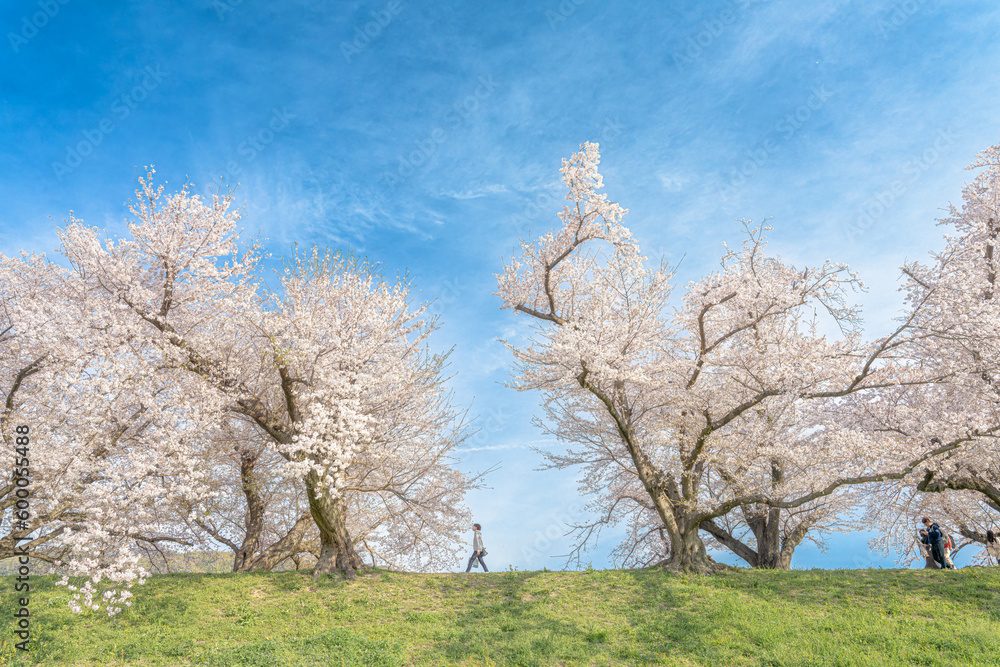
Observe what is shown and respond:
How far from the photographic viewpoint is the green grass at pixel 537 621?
10.7 metres

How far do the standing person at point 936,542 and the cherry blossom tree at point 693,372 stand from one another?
15.3ft

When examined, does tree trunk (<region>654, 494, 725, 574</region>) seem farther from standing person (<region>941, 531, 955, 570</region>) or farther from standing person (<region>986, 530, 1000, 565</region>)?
standing person (<region>986, 530, 1000, 565</region>)

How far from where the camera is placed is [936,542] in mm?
18844

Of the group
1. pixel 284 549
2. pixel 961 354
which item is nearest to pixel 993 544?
pixel 961 354

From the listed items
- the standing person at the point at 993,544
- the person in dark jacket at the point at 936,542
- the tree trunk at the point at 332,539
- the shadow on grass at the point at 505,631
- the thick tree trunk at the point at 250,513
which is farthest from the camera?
the standing person at the point at 993,544

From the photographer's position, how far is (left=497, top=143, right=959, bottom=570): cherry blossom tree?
15.0m

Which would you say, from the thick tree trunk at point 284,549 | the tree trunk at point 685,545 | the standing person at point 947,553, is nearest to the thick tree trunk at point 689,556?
the tree trunk at point 685,545

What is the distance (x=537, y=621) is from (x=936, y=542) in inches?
595

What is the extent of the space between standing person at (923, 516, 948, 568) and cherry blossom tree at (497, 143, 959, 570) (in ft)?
15.3

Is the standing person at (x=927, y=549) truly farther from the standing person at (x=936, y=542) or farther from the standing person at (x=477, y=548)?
the standing person at (x=477, y=548)

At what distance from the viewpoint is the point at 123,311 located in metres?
14.5

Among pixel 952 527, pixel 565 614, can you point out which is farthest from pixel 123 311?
pixel 952 527

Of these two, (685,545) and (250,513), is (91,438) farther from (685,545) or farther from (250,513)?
(685,545)

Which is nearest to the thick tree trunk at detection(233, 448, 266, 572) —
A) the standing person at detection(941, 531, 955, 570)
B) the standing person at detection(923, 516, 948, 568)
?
A: the standing person at detection(923, 516, 948, 568)
